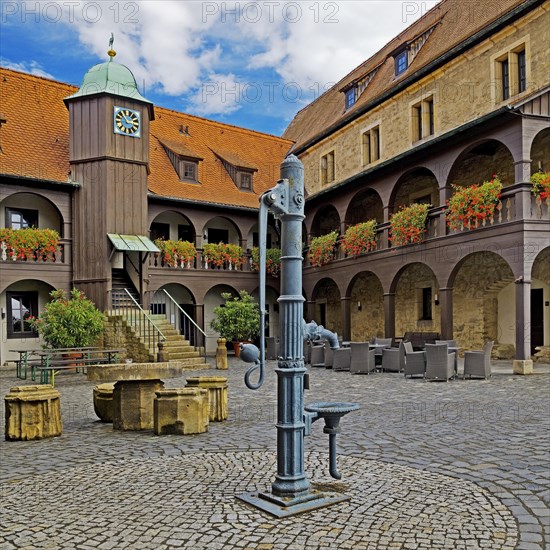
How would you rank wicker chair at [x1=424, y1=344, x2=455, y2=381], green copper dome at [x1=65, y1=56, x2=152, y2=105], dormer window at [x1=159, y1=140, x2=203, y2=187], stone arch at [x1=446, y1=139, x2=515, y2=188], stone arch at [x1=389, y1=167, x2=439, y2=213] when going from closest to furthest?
wicker chair at [x1=424, y1=344, x2=455, y2=381]
stone arch at [x1=446, y1=139, x2=515, y2=188]
green copper dome at [x1=65, y1=56, x2=152, y2=105]
stone arch at [x1=389, y1=167, x2=439, y2=213]
dormer window at [x1=159, y1=140, x2=203, y2=187]

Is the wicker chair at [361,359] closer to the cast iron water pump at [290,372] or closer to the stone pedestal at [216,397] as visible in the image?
the stone pedestal at [216,397]

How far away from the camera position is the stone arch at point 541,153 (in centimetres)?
1686

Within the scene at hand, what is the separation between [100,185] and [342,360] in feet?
32.3

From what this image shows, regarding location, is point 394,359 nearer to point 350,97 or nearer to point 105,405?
point 105,405

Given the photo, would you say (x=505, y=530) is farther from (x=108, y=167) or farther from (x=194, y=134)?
(x=194, y=134)

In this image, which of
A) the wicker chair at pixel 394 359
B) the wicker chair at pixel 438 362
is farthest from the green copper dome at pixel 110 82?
the wicker chair at pixel 438 362

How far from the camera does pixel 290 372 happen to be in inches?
176

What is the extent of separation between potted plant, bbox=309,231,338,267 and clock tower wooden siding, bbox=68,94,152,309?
6.80 metres

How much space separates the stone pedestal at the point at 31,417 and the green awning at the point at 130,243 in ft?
39.2

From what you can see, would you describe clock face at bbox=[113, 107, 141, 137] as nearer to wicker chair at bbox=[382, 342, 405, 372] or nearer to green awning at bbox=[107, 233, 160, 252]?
green awning at bbox=[107, 233, 160, 252]

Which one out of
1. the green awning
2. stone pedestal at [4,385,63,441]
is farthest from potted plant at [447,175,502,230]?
stone pedestal at [4,385,63,441]

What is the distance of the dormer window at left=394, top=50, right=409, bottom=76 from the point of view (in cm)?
2278

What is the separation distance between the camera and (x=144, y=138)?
811 inches

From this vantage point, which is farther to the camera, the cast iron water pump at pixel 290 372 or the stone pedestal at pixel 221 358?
the stone pedestal at pixel 221 358
